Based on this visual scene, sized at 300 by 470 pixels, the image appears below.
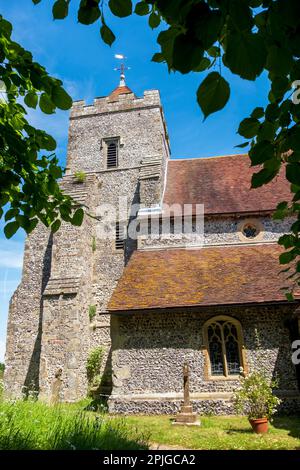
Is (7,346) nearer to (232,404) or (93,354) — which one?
(93,354)

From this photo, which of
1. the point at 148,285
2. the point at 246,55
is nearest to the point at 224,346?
the point at 148,285

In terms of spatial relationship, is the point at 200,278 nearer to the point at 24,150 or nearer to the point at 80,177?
the point at 80,177

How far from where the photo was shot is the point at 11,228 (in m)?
3.05

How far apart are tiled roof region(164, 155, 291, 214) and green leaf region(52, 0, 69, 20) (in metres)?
13.0

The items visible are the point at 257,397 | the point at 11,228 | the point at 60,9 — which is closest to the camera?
the point at 60,9

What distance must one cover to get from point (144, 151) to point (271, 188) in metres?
6.30

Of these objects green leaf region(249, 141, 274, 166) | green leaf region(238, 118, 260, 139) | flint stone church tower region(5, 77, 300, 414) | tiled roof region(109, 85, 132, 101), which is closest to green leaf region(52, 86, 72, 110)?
green leaf region(238, 118, 260, 139)

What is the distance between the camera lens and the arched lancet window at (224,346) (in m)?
10.6

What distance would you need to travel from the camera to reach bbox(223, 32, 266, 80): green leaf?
3.70 feet

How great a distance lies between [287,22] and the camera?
1.21 meters

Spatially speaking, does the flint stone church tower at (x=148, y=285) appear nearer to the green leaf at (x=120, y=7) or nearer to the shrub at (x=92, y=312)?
the shrub at (x=92, y=312)

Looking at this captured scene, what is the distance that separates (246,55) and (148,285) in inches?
435

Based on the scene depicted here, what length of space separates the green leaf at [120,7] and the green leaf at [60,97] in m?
0.66

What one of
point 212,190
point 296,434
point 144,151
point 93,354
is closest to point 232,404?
point 296,434
